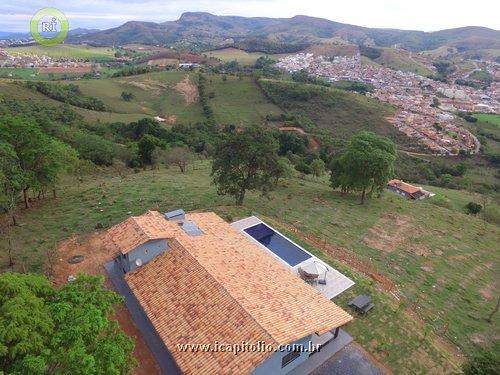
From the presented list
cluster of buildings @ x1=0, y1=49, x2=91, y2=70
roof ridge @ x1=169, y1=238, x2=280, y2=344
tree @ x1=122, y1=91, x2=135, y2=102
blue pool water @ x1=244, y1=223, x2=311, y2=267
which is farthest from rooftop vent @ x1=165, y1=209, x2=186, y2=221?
cluster of buildings @ x1=0, y1=49, x2=91, y2=70

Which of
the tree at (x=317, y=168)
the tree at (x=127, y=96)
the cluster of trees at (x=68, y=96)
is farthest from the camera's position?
the tree at (x=127, y=96)

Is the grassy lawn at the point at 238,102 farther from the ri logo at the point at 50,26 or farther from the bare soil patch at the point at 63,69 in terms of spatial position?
the bare soil patch at the point at 63,69

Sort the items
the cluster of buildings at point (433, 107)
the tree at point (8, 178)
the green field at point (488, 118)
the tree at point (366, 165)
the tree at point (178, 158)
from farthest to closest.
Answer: the green field at point (488, 118) → the cluster of buildings at point (433, 107) → the tree at point (178, 158) → the tree at point (366, 165) → the tree at point (8, 178)

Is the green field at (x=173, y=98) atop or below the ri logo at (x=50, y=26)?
below

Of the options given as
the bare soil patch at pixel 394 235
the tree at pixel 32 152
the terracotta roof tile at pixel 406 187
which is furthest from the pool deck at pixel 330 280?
the terracotta roof tile at pixel 406 187

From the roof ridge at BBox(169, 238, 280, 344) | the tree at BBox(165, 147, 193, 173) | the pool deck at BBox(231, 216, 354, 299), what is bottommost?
the tree at BBox(165, 147, 193, 173)

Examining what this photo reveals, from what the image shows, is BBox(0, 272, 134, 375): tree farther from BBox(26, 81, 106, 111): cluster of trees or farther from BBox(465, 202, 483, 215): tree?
BBox(26, 81, 106, 111): cluster of trees
